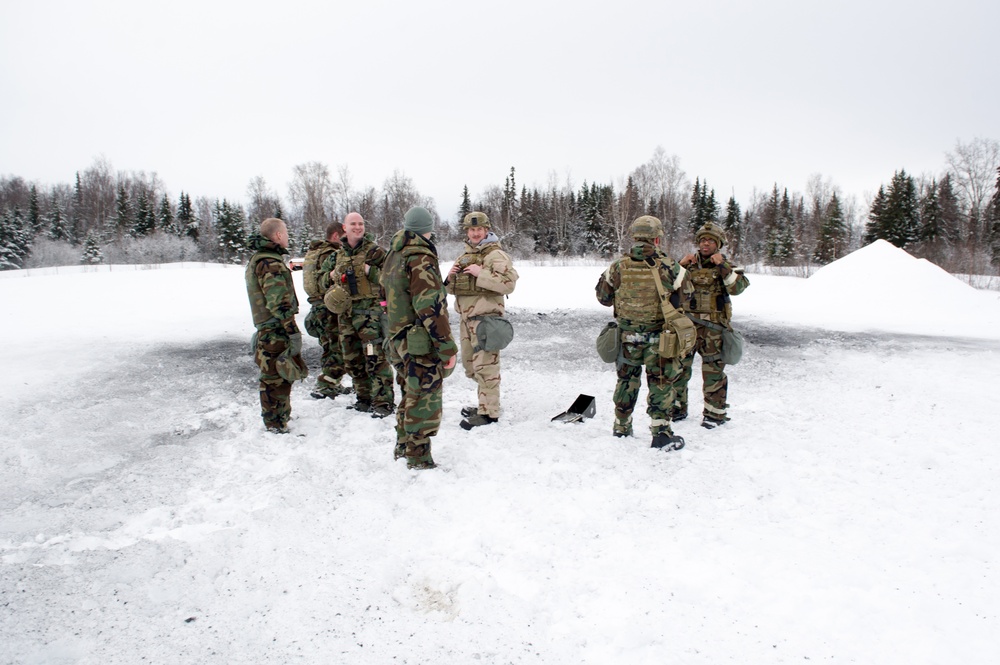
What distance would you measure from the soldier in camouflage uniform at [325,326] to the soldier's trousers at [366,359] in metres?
0.46

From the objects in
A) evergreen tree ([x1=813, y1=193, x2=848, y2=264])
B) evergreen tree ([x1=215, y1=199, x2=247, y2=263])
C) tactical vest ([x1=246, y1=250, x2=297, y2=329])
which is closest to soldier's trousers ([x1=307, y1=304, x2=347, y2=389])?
tactical vest ([x1=246, y1=250, x2=297, y2=329])

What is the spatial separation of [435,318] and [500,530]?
1.76 m

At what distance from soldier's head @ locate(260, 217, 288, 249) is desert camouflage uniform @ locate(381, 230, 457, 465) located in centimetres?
150

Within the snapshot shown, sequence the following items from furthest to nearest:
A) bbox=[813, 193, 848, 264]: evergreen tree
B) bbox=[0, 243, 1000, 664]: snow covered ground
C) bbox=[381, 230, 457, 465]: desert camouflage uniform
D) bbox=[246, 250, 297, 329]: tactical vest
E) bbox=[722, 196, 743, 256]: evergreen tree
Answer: bbox=[722, 196, 743, 256]: evergreen tree < bbox=[813, 193, 848, 264]: evergreen tree < bbox=[246, 250, 297, 329]: tactical vest < bbox=[381, 230, 457, 465]: desert camouflage uniform < bbox=[0, 243, 1000, 664]: snow covered ground

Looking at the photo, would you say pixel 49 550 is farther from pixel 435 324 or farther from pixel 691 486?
pixel 691 486

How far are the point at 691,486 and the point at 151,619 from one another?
12.6 feet

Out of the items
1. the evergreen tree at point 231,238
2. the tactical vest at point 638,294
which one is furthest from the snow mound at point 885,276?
the evergreen tree at point 231,238

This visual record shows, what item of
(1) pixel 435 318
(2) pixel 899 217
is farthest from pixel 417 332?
(2) pixel 899 217

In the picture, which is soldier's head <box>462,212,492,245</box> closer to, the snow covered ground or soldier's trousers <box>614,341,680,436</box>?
soldier's trousers <box>614,341,680,436</box>

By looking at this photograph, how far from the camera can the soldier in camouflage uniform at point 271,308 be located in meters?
5.15

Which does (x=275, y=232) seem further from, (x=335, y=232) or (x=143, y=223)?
(x=143, y=223)

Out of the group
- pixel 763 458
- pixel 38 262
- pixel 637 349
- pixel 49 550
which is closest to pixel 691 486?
pixel 763 458

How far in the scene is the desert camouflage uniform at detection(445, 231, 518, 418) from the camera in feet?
18.5

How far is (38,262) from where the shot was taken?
1743 inches
